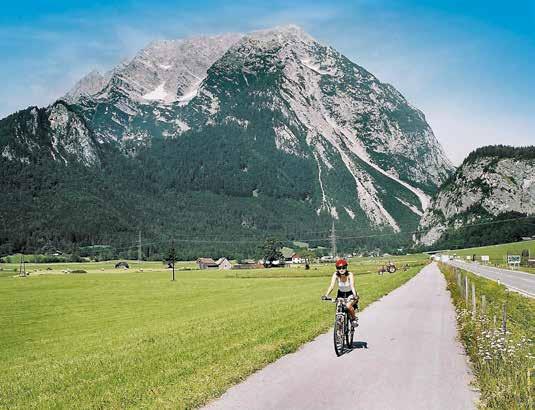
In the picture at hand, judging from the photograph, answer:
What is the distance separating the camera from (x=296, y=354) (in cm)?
1653

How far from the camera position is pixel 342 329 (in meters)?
16.8

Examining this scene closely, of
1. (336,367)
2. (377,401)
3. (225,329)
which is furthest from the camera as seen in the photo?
(225,329)

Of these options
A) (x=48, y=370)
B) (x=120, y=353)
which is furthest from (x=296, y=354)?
(x=48, y=370)

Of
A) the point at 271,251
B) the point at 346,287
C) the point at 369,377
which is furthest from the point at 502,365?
the point at 271,251

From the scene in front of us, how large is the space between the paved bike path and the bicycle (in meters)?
0.31

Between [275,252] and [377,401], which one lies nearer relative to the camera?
[377,401]

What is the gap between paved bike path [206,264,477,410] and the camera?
1114 cm

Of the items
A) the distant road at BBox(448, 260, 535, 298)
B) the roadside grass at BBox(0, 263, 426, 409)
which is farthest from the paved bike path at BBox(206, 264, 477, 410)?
the distant road at BBox(448, 260, 535, 298)

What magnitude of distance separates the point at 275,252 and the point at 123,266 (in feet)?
172

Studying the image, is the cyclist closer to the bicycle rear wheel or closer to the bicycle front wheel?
the bicycle front wheel

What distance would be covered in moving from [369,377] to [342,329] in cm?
343

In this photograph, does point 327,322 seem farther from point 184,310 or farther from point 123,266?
point 123,266

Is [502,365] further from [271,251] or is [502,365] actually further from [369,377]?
[271,251]

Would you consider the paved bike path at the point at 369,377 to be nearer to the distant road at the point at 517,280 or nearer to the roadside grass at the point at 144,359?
the roadside grass at the point at 144,359
